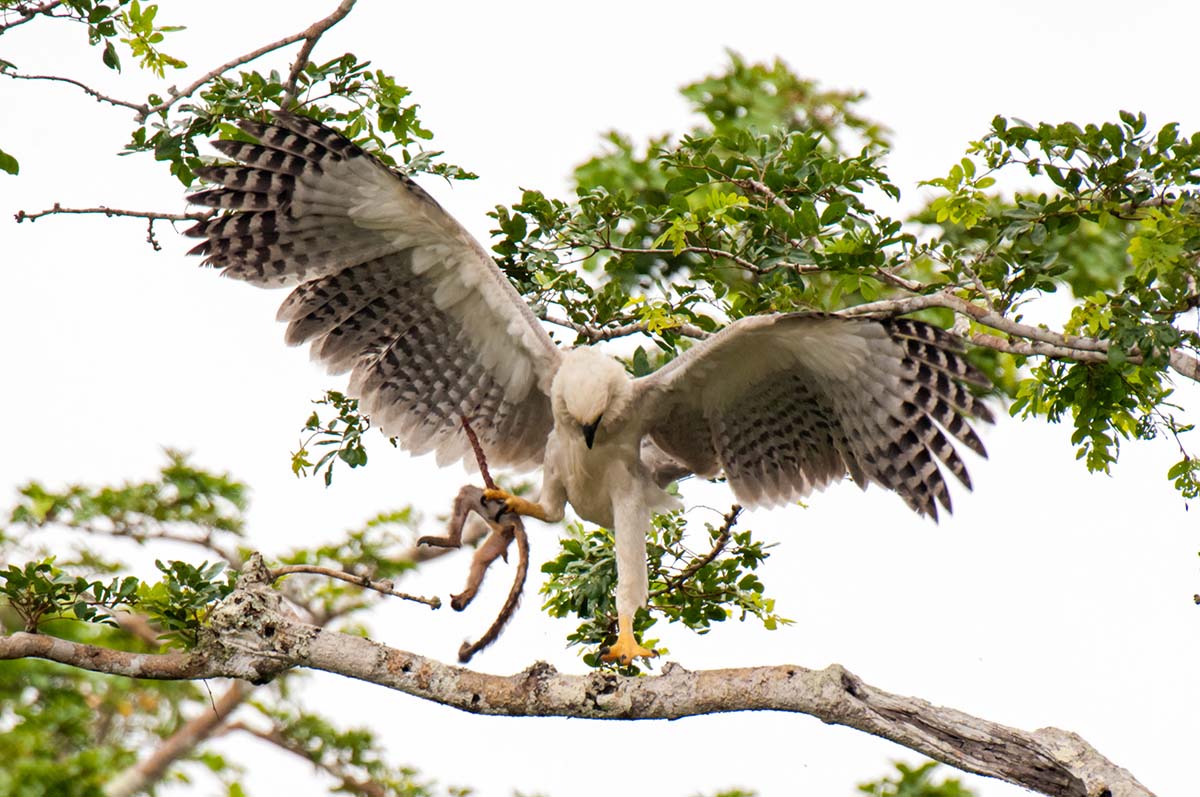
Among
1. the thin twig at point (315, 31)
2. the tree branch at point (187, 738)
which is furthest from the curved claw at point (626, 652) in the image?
the tree branch at point (187, 738)

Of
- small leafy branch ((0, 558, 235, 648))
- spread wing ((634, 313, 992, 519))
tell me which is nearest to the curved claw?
spread wing ((634, 313, 992, 519))

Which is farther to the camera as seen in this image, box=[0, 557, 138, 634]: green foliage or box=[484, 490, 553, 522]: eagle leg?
box=[484, 490, 553, 522]: eagle leg

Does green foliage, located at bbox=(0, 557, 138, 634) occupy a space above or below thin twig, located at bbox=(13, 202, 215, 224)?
below

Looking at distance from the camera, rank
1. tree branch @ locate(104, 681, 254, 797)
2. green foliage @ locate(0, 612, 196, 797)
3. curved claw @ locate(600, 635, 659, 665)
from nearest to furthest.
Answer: curved claw @ locate(600, 635, 659, 665)
green foliage @ locate(0, 612, 196, 797)
tree branch @ locate(104, 681, 254, 797)

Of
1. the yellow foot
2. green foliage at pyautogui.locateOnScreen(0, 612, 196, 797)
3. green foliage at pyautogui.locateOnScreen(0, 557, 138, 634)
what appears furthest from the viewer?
green foliage at pyautogui.locateOnScreen(0, 612, 196, 797)

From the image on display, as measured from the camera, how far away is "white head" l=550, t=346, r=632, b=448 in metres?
5.73

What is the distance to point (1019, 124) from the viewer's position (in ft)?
15.9

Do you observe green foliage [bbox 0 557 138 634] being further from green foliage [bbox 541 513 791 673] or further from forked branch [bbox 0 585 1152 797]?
green foliage [bbox 541 513 791 673]

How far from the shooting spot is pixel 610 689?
181 inches

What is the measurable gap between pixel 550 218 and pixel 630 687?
2.40 m

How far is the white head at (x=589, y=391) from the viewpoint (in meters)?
5.73

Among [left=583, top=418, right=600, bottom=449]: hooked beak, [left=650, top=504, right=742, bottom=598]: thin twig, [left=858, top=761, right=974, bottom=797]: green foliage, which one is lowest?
[left=858, top=761, right=974, bottom=797]: green foliage

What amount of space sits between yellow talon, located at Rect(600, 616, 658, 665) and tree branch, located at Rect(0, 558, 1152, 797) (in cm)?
92

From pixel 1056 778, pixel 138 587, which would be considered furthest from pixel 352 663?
pixel 1056 778
